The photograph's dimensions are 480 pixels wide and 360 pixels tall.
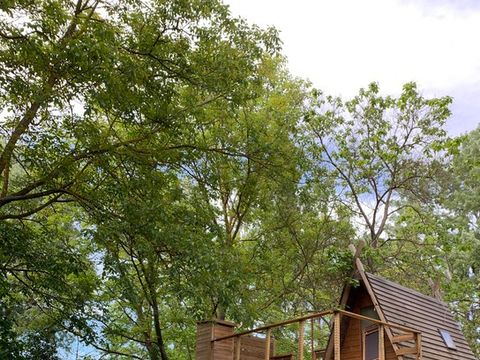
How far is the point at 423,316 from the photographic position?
11641 mm

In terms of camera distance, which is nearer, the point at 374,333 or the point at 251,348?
the point at 251,348

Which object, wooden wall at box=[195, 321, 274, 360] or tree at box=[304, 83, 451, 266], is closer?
wooden wall at box=[195, 321, 274, 360]

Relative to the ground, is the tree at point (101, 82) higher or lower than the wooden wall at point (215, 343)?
higher

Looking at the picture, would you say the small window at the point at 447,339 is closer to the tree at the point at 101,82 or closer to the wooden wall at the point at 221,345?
the wooden wall at the point at 221,345

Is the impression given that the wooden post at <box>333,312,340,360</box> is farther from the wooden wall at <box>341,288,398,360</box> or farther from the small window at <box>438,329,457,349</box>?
the small window at <box>438,329,457,349</box>

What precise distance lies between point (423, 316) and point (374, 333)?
1.63 metres

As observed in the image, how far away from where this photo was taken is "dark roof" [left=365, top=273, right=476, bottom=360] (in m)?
10.6

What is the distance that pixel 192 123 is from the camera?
934 centimetres

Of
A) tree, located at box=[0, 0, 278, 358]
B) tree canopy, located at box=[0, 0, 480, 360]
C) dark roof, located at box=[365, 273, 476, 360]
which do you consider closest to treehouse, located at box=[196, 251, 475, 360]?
dark roof, located at box=[365, 273, 476, 360]

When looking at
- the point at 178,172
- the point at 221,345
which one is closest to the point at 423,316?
the point at 221,345

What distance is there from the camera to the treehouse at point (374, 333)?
9.15 metres

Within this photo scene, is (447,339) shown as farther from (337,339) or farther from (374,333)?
(337,339)

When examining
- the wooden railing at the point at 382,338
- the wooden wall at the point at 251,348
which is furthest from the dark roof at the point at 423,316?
the wooden wall at the point at 251,348

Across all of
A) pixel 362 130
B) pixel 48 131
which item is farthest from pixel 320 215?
pixel 48 131
